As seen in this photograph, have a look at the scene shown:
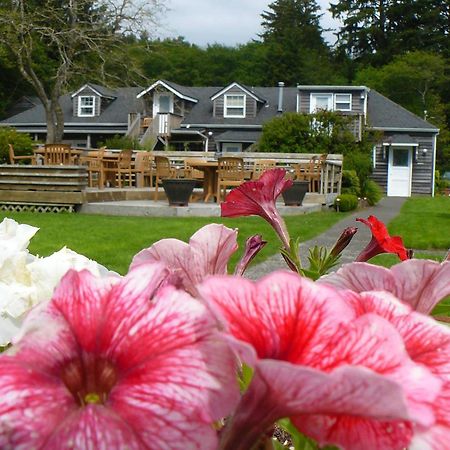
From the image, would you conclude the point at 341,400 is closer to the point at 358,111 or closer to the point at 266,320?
the point at 266,320

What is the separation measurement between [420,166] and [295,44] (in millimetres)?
23605

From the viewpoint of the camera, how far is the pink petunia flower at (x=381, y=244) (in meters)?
0.86

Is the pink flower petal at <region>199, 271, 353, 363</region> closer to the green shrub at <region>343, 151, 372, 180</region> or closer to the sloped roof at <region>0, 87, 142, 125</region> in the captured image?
the green shrub at <region>343, 151, 372, 180</region>

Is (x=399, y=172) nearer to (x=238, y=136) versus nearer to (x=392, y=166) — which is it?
(x=392, y=166)

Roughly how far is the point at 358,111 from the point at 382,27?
2629cm

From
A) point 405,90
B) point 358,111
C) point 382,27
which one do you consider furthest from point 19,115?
point 382,27

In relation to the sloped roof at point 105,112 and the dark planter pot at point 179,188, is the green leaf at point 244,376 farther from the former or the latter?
the sloped roof at point 105,112

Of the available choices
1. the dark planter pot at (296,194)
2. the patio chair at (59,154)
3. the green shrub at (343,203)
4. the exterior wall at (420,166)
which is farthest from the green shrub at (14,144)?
the exterior wall at (420,166)

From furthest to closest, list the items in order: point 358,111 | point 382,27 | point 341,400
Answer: point 382,27 → point 358,111 → point 341,400

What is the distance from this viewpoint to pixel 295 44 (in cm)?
5422

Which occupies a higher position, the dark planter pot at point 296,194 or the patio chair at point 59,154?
the patio chair at point 59,154

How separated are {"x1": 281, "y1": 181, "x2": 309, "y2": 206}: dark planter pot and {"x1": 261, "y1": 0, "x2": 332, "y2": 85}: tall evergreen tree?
37284 millimetres

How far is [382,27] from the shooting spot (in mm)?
56188

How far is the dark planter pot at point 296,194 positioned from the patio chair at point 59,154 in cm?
547
